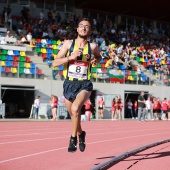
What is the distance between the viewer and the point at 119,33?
4334cm

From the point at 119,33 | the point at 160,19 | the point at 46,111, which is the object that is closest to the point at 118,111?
the point at 46,111

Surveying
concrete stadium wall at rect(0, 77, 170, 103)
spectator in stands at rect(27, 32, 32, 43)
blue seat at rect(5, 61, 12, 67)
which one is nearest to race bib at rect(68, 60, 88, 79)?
blue seat at rect(5, 61, 12, 67)

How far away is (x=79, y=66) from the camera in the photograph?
24.8 ft

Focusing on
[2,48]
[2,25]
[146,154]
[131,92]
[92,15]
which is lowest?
[146,154]

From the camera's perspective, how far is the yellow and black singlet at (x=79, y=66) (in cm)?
754

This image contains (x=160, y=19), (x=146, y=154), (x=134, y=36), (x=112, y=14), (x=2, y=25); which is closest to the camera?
(x=146, y=154)

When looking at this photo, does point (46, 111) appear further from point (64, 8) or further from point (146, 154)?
point (146, 154)

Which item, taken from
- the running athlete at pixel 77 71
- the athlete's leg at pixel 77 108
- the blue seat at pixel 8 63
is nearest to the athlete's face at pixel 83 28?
the running athlete at pixel 77 71

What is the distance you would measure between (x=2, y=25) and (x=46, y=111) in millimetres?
8134

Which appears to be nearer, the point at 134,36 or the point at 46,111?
the point at 46,111

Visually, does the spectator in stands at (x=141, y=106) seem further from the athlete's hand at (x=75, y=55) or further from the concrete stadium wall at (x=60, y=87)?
the athlete's hand at (x=75, y=55)

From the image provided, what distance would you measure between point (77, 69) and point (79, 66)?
58 millimetres

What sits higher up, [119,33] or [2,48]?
[119,33]

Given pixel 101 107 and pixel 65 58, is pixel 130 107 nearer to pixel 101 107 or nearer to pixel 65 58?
pixel 101 107
